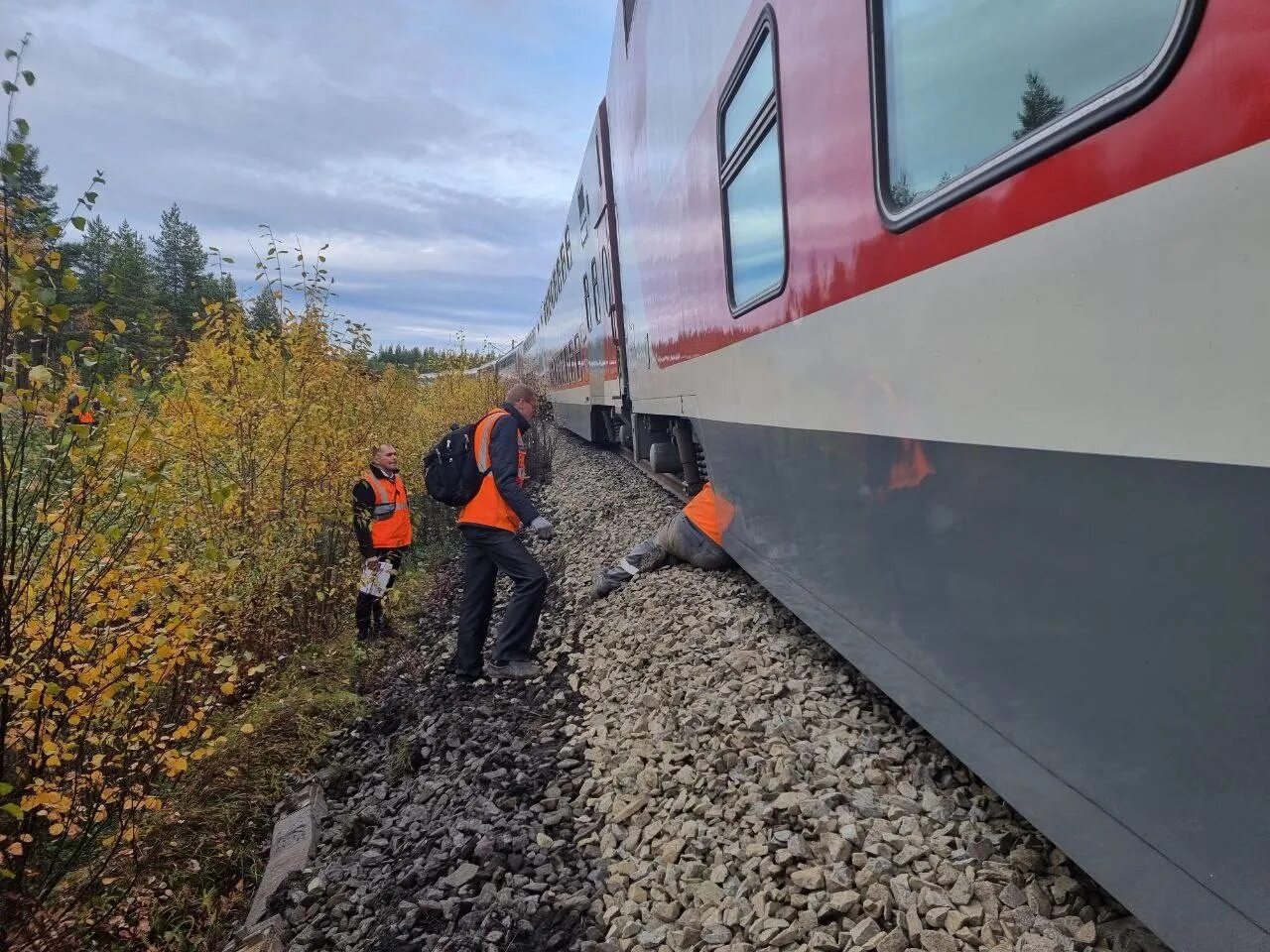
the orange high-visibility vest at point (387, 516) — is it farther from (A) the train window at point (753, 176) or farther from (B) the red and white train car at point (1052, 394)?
(B) the red and white train car at point (1052, 394)

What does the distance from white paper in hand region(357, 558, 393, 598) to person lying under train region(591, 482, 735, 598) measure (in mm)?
1762

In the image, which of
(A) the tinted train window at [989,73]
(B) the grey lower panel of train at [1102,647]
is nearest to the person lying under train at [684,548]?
(B) the grey lower panel of train at [1102,647]

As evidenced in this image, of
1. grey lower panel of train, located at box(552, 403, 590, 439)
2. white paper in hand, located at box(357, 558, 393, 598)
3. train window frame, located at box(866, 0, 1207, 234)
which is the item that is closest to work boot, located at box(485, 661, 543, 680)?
white paper in hand, located at box(357, 558, 393, 598)

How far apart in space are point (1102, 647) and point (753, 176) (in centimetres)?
263

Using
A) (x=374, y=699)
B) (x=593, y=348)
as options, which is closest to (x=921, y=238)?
(x=374, y=699)

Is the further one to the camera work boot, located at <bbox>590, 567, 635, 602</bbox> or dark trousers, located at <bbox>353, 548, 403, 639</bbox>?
dark trousers, located at <bbox>353, 548, 403, 639</bbox>

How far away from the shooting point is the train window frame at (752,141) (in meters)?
3.15

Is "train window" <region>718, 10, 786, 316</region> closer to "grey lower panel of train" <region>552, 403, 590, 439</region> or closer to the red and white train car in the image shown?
the red and white train car

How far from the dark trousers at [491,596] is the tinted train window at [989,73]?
3.33m

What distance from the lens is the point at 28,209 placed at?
104 inches

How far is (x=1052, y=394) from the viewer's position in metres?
1.65

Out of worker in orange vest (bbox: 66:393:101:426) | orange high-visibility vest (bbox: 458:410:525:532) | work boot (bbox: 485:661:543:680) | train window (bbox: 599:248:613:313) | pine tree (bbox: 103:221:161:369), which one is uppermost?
train window (bbox: 599:248:613:313)

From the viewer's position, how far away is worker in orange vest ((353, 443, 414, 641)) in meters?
6.59

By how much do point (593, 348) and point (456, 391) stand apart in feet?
21.9
